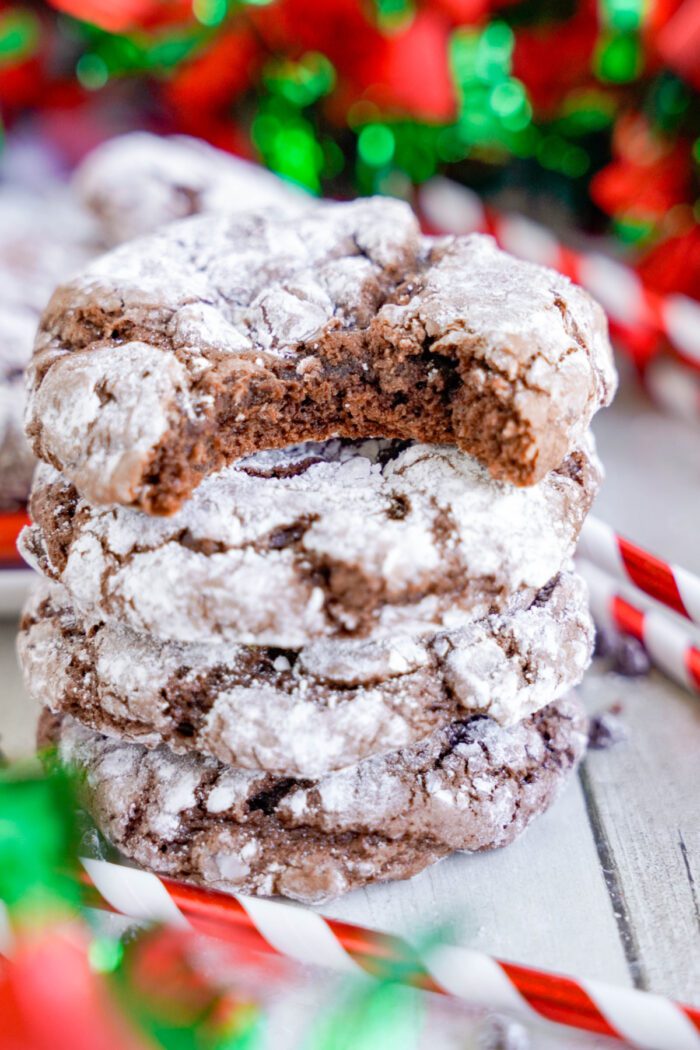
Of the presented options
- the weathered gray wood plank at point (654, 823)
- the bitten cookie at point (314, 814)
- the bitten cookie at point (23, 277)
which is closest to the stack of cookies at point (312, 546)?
the bitten cookie at point (314, 814)

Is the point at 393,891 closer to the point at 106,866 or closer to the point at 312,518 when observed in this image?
the point at 106,866

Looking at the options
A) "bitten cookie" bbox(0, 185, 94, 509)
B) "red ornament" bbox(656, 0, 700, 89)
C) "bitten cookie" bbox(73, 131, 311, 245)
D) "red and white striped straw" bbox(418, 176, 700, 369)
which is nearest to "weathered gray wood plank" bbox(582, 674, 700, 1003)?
"red and white striped straw" bbox(418, 176, 700, 369)

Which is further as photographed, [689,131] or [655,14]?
[689,131]

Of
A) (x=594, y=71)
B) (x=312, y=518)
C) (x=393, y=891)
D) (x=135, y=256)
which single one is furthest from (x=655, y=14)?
(x=393, y=891)

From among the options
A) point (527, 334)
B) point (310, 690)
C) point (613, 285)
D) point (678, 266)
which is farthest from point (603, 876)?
point (678, 266)

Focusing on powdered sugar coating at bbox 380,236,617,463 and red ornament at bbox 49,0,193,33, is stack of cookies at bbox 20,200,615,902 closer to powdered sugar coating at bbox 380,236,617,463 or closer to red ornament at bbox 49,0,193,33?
powdered sugar coating at bbox 380,236,617,463

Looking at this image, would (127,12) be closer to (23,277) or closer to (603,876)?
(23,277)
